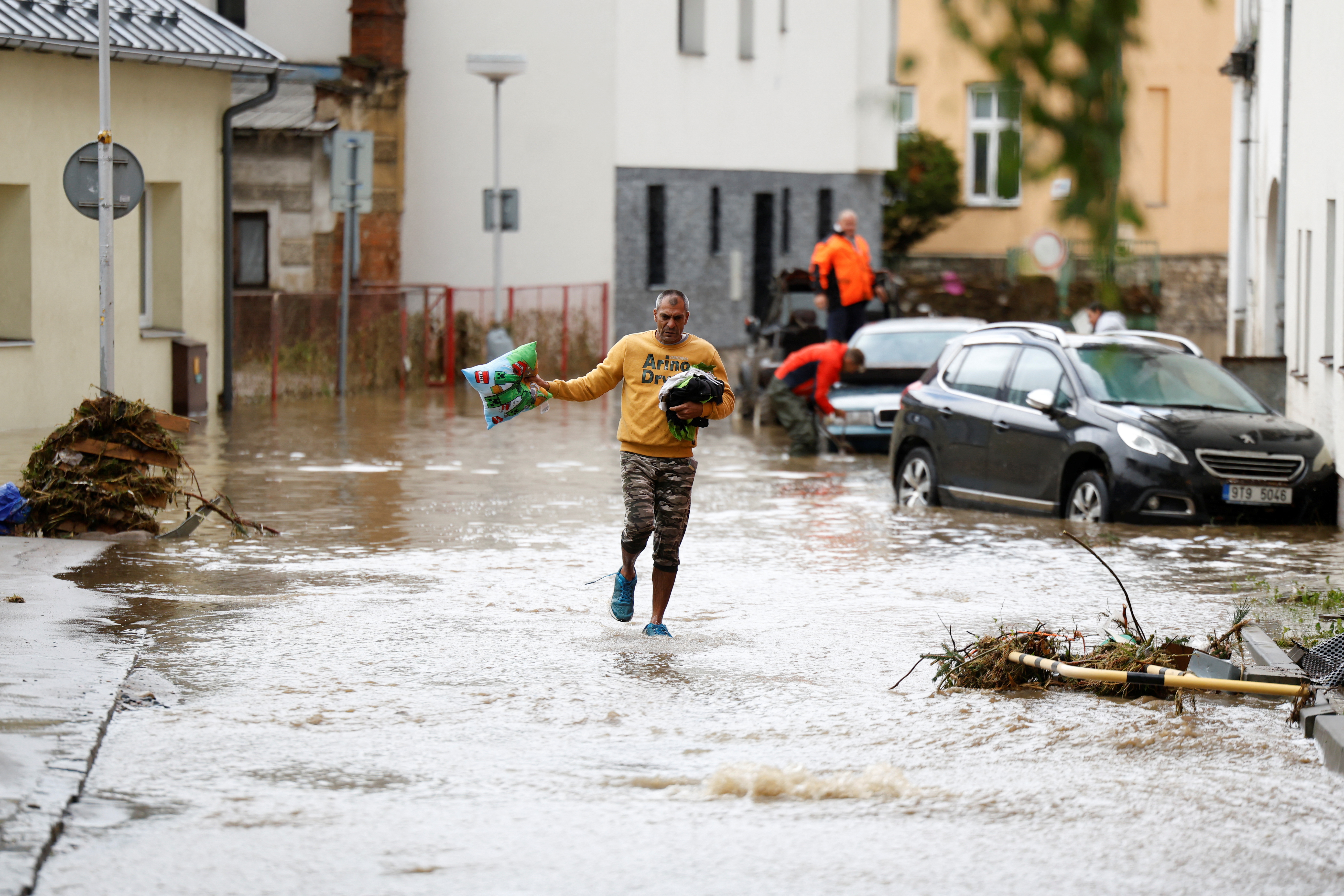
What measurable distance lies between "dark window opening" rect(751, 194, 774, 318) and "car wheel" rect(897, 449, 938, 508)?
23.4 meters

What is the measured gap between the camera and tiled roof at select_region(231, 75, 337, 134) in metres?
28.3

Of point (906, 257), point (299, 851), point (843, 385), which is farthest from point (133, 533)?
point (906, 257)

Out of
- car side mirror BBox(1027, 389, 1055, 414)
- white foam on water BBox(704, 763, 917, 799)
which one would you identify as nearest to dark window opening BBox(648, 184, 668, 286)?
car side mirror BBox(1027, 389, 1055, 414)

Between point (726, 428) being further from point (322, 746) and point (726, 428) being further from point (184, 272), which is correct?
point (322, 746)

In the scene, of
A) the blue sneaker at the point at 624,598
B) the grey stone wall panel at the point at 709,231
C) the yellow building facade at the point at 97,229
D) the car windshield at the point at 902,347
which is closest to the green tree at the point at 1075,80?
the blue sneaker at the point at 624,598

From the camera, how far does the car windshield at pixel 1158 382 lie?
49.4 feet

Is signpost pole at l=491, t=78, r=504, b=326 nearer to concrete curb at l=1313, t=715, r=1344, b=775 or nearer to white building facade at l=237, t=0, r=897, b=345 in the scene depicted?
white building facade at l=237, t=0, r=897, b=345

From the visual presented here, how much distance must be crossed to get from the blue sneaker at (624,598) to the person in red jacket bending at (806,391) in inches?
425

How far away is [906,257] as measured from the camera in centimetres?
4825

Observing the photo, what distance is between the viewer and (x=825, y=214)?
42.5 meters

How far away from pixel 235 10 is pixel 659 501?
24633 mm

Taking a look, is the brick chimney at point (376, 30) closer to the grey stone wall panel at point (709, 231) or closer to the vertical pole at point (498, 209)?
the vertical pole at point (498, 209)

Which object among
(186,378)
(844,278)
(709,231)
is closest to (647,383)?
(844,278)

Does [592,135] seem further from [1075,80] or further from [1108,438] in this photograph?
[1075,80]
